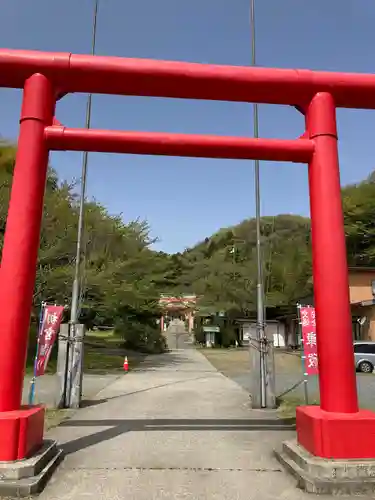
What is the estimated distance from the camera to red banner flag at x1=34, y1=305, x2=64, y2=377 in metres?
8.38

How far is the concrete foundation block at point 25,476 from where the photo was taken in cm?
404

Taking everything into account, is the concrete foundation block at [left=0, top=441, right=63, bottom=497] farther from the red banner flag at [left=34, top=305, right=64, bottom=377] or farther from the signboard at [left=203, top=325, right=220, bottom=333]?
the signboard at [left=203, top=325, right=220, bottom=333]

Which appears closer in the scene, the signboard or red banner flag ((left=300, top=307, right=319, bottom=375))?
red banner flag ((left=300, top=307, right=319, bottom=375))

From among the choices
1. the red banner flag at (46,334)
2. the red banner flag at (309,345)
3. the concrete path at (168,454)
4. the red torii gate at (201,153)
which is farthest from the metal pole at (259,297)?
the red banner flag at (46,334)

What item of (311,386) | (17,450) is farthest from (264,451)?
(311,386)

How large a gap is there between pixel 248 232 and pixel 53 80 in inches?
1676

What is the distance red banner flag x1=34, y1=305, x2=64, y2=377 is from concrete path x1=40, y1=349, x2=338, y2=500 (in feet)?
4.23

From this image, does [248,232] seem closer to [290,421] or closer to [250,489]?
[290,421]

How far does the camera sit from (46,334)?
866 centimetres

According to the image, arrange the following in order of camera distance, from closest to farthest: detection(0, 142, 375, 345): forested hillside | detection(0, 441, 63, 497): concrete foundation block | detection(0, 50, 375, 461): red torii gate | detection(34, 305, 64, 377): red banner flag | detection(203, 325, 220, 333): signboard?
detection(0, 441, 63, 497): concrete foundation block
detection(0, 50, 375, 461): red torii gate
detection(34, 305, 64, 377): red banner flag
detection(0, 142, 375, 345): forested hillside
detection(203, 325, 220, 333): signboard

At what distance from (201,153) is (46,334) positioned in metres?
5.40

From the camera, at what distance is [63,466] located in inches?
195

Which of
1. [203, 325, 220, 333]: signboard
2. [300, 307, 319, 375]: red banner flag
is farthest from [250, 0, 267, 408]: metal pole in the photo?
[203, 325, 220, 333]: signboard

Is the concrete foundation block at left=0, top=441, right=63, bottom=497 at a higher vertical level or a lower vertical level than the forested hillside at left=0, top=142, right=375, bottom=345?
lower
